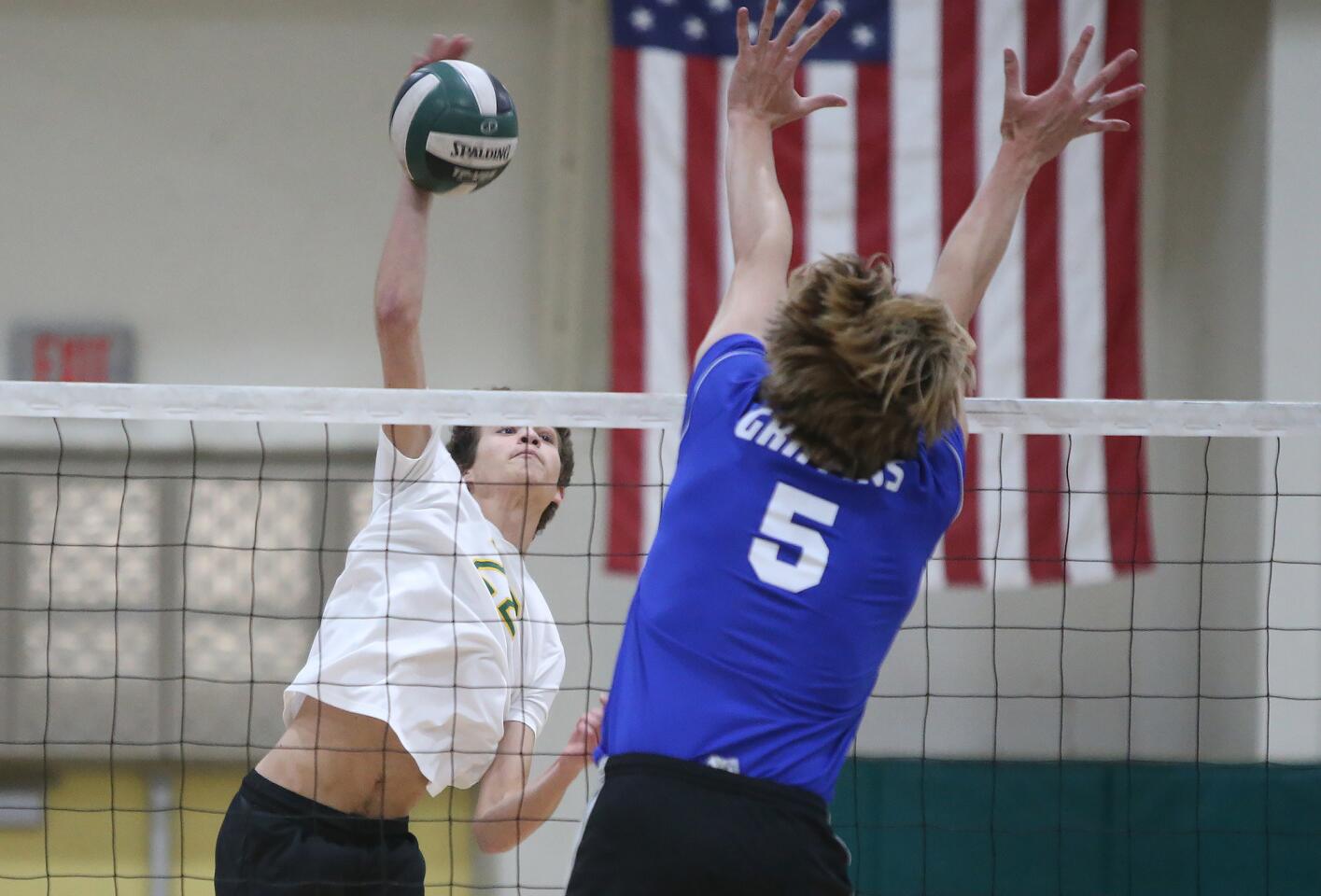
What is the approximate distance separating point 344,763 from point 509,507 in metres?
0.77

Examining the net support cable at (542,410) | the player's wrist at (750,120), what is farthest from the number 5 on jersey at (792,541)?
the net support cable at (542,410)

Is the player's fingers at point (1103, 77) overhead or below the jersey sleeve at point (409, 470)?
overhead

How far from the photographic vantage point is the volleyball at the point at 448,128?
2768mm

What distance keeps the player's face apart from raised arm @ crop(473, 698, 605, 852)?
59 cm

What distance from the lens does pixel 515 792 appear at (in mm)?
2947

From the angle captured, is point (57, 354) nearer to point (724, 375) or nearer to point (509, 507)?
point (509, 507)

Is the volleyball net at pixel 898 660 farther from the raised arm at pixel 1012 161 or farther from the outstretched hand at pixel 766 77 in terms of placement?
the outstretched hand at pixel 766 77

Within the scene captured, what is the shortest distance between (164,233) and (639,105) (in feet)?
7.19

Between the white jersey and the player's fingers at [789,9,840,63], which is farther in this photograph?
the white jersey

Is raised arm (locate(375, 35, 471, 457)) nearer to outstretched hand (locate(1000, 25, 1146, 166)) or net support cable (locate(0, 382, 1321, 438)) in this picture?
net support cable (locate(0, 382, 1321, 438))

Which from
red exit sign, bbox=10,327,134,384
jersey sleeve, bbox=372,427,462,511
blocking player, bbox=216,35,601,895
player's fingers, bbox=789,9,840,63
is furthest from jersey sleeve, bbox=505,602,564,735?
red exit sign, bbox=10,327,134,384

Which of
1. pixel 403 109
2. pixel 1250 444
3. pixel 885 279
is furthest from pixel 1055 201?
pixel 885 279

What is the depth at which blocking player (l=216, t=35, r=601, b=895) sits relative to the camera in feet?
8.90

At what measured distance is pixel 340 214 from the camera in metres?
6.31
